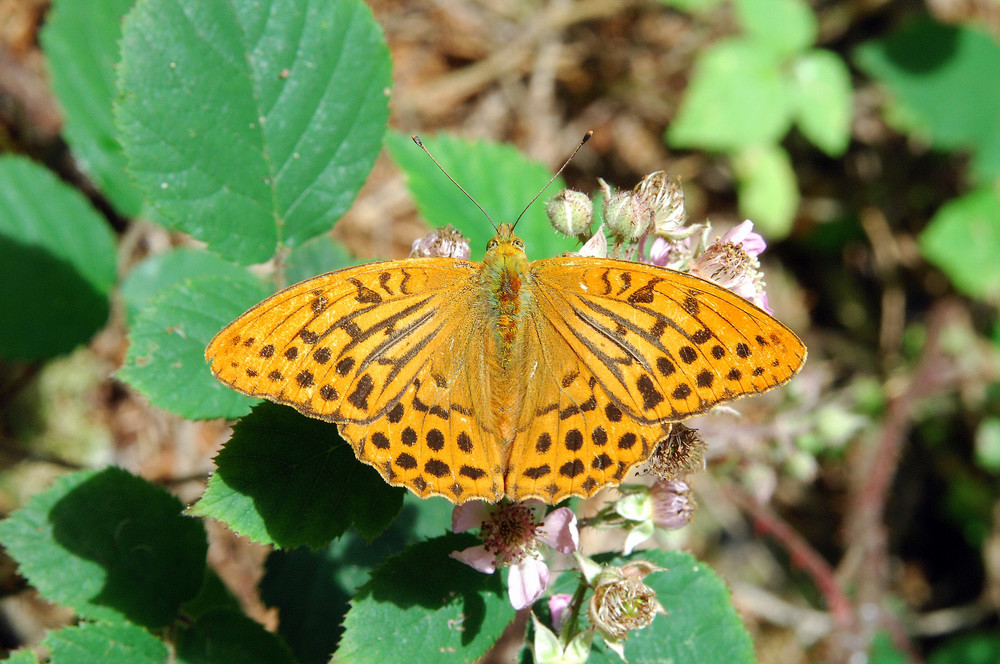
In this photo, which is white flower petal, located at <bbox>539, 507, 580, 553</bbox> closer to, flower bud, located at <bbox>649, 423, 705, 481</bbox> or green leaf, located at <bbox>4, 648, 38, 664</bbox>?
flower bud, located at <bbox>649, 423, 705, 481</bbox>

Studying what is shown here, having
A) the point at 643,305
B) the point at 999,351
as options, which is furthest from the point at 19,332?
the point at 999,351

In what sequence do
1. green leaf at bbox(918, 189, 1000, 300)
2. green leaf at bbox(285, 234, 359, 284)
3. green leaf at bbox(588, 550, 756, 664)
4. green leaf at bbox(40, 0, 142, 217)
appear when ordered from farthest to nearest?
green leaf at bbox(918, 189, 1000, 300) < green leaf at bbox(40, 0, 142, 217) < green leaf at bbox(285, 234, 359, 284) < green leaf at bbox(588, 550, 756, 664)

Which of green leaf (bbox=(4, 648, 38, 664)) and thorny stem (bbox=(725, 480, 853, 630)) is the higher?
green leaf (bbox=(4, 648, 38, 664))

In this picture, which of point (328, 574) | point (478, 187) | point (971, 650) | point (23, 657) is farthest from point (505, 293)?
point (971, 650)

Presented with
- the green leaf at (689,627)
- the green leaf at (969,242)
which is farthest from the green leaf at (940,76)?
the green leaf at (689,627)

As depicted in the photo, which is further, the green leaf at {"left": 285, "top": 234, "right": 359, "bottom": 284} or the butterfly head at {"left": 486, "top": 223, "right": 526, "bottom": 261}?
the green leaf at {"left": 285, "top": 234, "right": 359, "bottom": 284}

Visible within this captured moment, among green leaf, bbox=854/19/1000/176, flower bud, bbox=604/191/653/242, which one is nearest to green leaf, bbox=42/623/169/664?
flower bud, bbox=604/191/653/242

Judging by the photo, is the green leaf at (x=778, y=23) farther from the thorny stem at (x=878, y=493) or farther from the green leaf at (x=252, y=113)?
the green leaf at (x=252, y=113)

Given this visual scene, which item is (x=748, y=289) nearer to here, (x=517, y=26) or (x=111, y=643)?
(x=111, y=643)
